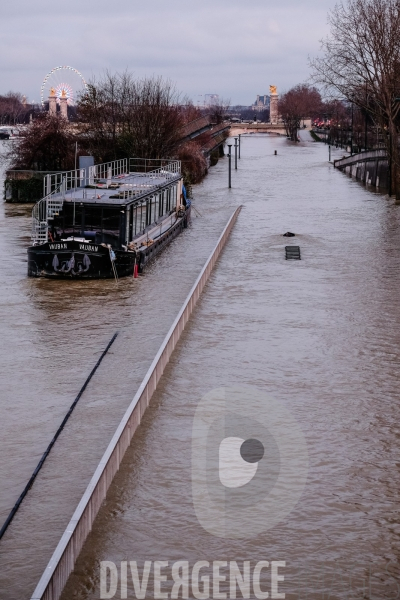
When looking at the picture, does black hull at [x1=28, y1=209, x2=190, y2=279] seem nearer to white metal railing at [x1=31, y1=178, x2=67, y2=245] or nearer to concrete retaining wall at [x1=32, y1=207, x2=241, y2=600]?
white metal railing at [x1=31, y1=178, x2=67, y2=245]

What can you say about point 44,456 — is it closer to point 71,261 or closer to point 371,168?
point 71,261

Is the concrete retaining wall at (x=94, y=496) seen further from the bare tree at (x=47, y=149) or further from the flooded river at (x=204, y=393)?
the bare tree at (x=47, y=149)

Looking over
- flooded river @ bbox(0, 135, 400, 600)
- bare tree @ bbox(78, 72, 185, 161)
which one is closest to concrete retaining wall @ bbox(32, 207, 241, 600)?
flooded river @ bbox(0, 135, 400, 600)

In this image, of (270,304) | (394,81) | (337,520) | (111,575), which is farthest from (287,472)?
(394,81)

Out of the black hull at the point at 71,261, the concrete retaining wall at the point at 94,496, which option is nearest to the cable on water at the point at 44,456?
the concrete retaining wall at the point at 94,496

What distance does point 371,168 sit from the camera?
7869 centimetres

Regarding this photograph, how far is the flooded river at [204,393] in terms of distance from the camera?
1344cm

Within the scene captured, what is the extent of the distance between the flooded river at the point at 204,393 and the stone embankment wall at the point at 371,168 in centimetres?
3251

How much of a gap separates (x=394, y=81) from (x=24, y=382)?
48.5 m

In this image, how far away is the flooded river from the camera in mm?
13438

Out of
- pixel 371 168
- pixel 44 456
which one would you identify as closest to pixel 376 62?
pixel 371 168

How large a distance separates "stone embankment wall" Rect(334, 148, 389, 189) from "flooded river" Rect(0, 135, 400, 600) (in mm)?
32512

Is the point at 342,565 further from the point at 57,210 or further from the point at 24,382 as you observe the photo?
the point at 57,210

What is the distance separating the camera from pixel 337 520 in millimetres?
14445
